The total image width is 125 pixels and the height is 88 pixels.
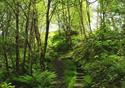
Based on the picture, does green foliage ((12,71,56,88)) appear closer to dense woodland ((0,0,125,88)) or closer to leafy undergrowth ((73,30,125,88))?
dense woodland ((0,0,125,88))

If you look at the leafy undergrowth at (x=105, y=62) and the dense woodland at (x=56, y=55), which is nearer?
the leafy undergrowth at (x=105, y=62)

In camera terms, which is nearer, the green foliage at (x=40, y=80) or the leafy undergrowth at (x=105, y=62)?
the leafy undergrowth at (x=105, y=62)

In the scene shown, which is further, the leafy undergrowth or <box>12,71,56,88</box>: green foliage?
<box>12,71,56,88</box>: green foliage

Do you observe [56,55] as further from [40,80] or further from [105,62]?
[40,80]

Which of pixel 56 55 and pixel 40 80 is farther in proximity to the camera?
pixel 56 55

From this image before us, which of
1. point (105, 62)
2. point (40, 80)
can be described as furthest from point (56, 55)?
point (40, 80)

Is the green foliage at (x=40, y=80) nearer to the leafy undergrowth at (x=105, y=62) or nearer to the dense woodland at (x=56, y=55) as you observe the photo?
the dense woodland at (x=56, y=55)

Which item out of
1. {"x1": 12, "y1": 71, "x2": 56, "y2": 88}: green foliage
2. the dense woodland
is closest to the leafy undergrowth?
the dense woodland

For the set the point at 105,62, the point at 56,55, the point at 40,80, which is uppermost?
the point at 105,62

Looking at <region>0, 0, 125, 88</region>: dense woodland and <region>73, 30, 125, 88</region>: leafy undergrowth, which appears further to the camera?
<region>0, 0, 125, 88</region>: dense woodland

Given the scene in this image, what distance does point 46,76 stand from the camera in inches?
571

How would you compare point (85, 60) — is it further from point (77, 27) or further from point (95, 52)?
point (77, 27)

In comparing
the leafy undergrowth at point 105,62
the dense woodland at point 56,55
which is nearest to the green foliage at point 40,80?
the dense woodland at point 56,55

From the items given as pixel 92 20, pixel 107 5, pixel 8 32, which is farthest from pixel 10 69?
pixel 92 20
